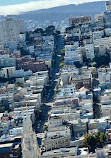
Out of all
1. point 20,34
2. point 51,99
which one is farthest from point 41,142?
point 20,34

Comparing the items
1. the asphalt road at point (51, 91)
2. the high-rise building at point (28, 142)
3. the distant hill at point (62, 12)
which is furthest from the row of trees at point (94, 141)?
the distant hill at point (62, 12)

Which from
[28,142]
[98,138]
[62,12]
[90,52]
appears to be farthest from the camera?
[62,12]

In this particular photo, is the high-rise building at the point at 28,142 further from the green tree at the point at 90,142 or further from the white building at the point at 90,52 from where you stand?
the white building at the point at 90,52

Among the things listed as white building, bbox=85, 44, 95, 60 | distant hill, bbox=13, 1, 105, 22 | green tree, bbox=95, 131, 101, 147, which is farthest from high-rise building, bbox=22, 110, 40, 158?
distant hill, bbox=13, 1, 105, 22

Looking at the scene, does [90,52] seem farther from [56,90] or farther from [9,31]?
[9,31]

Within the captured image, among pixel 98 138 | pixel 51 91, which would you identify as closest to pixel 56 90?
pixel 51 91

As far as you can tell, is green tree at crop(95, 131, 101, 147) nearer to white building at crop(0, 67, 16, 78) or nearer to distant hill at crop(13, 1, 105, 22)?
white building at crop(0, 67, 16, 78)
